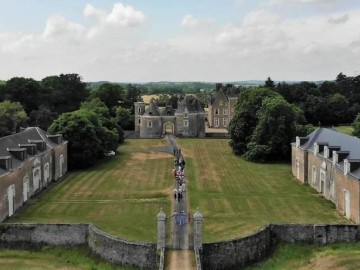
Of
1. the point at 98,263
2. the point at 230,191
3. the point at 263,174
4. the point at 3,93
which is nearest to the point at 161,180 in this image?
the point at 230,191

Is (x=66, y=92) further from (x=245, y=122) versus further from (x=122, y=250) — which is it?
(x=122, y=250)

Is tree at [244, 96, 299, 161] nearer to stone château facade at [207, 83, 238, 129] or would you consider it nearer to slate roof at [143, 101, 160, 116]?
slate roof at [143, 101, 160, 116]

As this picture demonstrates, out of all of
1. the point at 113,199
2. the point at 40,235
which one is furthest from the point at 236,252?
the point at 113,199

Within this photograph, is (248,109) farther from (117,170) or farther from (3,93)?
(3,93)

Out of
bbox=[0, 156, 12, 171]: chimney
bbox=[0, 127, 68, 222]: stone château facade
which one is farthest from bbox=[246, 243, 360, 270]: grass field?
bbox=[0, 156, 12, 171]: chimney

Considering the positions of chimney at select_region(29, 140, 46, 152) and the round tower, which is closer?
chimney at select_region(29, 140, 46, 152)

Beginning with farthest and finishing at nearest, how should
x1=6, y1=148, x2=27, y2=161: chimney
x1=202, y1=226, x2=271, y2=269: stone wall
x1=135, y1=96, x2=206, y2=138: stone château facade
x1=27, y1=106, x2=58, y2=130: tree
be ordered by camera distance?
x1=135, y1=96, x2=206, y2=138: stone château facade
x1=27, y1=106, x2=58, y2=130: tree
x1=6, y1=148, x2=27, y2=161: chimney
x1=202, y1=226, x2=271, y2=269: stone wall
